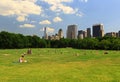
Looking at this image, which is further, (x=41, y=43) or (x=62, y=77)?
(x=41, y=43)

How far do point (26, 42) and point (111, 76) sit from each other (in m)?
136

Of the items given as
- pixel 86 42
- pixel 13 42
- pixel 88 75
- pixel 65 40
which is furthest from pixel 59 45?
pixel 88 75

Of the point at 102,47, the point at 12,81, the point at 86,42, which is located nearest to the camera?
the point at 12,81

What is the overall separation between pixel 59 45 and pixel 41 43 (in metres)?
16.4

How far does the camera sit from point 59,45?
179750mm

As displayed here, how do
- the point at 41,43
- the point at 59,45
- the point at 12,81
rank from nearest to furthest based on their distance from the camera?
the point at 12,81
the point at 41,43
the point at 59,45

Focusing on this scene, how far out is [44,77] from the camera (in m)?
24.3

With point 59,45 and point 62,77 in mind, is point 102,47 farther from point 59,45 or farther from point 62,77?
point 62,77

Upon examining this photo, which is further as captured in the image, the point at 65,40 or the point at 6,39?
the point at 65,40

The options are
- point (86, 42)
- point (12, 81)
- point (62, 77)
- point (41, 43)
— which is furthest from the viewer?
point (41, 43)

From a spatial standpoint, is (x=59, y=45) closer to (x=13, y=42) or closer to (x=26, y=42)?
(x=26, y=42)

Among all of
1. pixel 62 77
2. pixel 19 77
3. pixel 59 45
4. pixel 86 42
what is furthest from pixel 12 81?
pixel 59 45

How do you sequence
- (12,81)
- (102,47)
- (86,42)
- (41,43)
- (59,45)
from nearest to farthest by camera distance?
(12,81) → (102,47) → (86,42) → (41,43) → (59,45)

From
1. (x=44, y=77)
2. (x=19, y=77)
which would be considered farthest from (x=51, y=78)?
(x=19, y=77)
